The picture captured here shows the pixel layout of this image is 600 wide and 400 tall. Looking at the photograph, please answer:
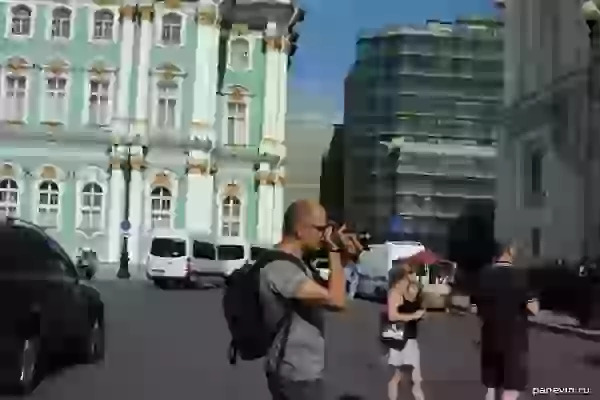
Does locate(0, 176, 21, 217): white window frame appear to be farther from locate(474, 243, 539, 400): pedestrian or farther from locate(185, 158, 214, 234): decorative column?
locate(474, 243, 539, 400): pedestrian

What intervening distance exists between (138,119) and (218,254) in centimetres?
57

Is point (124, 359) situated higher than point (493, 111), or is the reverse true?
point (493, 111)

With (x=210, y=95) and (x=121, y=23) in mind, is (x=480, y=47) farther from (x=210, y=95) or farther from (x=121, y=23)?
(x=121, y=23)

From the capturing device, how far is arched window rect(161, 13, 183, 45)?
3100mm

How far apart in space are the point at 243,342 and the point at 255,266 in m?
0.28

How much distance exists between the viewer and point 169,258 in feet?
10.0

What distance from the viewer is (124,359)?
3.06 metres

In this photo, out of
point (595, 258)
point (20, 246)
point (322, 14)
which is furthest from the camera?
point (595, 258)

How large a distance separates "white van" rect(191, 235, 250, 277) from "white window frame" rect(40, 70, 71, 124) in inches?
24.9

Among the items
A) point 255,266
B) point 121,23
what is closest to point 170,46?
point 121,23

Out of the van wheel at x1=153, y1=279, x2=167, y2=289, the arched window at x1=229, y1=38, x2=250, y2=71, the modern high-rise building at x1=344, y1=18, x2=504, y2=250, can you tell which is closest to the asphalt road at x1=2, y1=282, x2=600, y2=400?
the van wheel at x1=153, y1=279, x2=167, y2=289

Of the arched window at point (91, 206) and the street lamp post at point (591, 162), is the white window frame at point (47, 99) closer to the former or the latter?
the arched window at point (91, 206)

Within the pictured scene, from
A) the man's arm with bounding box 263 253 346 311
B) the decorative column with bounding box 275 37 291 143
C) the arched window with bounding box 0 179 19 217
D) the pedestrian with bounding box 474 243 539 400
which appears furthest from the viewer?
the pedestrian with bounding box 474 243 539 400

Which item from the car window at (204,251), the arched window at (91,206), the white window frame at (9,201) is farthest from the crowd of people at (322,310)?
the white window frame at (9,201)
